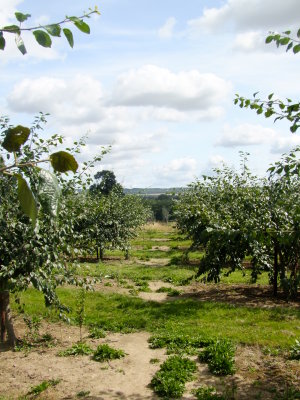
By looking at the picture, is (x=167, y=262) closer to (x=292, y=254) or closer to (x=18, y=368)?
(x=292, y=254)

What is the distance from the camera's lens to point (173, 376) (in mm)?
5527

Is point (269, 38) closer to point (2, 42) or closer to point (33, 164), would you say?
point (2, 42)

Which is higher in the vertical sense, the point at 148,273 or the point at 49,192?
the point at 49,192

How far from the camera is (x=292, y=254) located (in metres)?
9.89

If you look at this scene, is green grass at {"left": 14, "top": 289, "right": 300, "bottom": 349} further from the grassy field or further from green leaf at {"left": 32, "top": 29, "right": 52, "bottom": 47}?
green leaf at {"left": 32, "top": 29, "right": 52, "bottom": 47}

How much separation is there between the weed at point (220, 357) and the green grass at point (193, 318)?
1.92 feet

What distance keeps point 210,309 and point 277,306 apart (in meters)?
1.56

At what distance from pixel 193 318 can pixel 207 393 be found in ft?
11.0

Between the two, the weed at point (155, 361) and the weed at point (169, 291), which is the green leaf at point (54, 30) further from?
the weed at point (169, 291)

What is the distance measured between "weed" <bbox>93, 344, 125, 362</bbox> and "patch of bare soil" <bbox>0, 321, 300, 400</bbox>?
0.33 feet

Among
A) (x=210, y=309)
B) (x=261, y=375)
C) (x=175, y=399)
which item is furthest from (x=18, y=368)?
(x=210, y=309)

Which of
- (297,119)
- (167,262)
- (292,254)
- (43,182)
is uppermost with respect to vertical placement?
(297,119)

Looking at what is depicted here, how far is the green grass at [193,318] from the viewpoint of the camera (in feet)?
23.9

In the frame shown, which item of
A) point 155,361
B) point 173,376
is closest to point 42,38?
point 173,376
